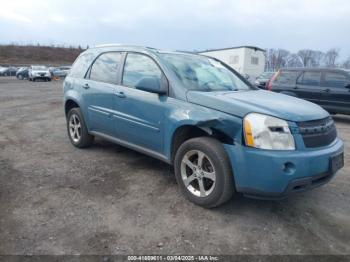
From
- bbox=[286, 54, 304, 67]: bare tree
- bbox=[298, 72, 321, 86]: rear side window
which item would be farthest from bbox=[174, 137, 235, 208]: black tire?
bbox=[286, 54, 304, 67]: bare tree

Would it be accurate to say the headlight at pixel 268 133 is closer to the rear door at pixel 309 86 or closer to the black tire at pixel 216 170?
the black tire at pixel 216 170

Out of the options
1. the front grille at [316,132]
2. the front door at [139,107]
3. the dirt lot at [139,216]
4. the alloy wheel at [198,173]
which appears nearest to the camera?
the dirt lot at [139,216]

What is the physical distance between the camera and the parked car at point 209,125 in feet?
10.5

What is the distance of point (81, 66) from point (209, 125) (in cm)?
319

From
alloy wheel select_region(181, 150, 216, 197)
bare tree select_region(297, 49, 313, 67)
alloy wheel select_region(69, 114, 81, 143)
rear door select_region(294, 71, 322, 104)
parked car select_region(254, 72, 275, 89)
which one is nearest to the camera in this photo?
alloy wheel select_region(181, 150, 216, 197)

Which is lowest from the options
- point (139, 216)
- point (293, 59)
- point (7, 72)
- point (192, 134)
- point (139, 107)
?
point (139, 216)

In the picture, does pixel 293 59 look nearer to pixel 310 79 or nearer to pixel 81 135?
pixel 310 79

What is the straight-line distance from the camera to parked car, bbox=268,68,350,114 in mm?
9648

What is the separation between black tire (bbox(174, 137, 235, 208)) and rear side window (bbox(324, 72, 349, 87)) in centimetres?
765

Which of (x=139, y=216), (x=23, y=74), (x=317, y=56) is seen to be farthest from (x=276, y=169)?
(x=317, y=56)

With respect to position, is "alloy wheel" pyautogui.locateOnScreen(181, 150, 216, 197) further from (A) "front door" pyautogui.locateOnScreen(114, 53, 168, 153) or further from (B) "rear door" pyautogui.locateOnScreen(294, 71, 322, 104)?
(B) "rear door" pyautogui.locateOnScreen(294, 71, 322, 104)

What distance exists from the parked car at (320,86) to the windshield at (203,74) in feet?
19.6

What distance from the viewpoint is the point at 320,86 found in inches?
396

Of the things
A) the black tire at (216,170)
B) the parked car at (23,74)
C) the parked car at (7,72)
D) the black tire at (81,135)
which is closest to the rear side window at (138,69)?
the black tire at (216,170)
